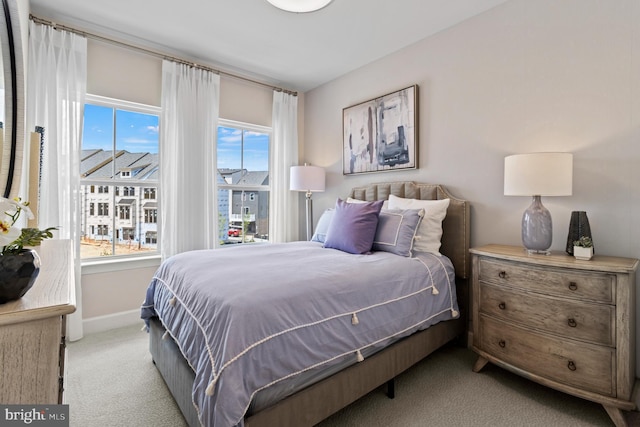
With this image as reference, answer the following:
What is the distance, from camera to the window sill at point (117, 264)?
9.22 feet

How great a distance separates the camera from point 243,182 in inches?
156

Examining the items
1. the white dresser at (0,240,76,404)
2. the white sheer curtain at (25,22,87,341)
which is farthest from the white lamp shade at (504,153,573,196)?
the white sheer curtain at (25,22,87,341)

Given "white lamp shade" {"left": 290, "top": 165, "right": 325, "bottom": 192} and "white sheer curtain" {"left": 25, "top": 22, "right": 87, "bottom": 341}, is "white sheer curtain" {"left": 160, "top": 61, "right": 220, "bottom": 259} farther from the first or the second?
"white lamp shade" {"left": 290, "top": 165, "right": 325, "bottom": 192}

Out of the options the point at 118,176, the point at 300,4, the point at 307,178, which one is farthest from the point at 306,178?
the point at 118,176

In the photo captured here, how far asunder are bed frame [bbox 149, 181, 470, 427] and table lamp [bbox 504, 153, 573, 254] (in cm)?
56

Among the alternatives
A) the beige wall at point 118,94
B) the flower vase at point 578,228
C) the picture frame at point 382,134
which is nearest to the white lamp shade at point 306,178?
the picture frame at point 382,134

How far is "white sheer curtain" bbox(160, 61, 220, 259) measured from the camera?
314cm

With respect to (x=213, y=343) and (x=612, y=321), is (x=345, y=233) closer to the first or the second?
(x=213, y=343)

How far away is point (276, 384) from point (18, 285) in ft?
3.16

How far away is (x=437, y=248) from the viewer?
2.46m

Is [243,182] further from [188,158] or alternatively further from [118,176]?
[118,176]

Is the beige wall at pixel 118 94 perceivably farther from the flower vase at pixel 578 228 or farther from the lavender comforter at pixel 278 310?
the flower vase at pixel 578 228

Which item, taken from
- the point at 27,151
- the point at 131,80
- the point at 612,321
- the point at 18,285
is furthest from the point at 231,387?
the point at 131,80

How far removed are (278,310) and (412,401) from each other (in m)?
1.14
